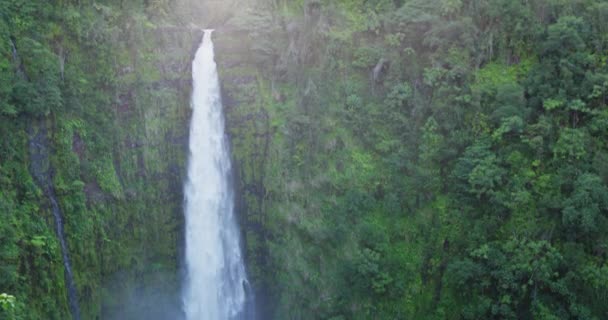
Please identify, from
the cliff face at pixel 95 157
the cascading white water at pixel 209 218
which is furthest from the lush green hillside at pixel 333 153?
the cascading white water at pixel 209 218

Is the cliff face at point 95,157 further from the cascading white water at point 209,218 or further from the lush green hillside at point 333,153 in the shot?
the cascading white water at point 209,218

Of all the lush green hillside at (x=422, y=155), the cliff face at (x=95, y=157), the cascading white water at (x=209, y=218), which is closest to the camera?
the lush green hillside at (x=422, y=155)

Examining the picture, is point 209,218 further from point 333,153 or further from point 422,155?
point 422,155

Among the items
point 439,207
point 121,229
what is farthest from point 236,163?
point 439,207

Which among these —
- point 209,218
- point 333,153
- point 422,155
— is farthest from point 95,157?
point 422,155

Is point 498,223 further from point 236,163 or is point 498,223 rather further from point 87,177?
point 87,177

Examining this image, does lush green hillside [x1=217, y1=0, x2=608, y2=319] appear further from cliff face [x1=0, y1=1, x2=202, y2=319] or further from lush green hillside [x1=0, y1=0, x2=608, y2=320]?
cliff face [x1=0, y1=1, x2=202, y2=319]
